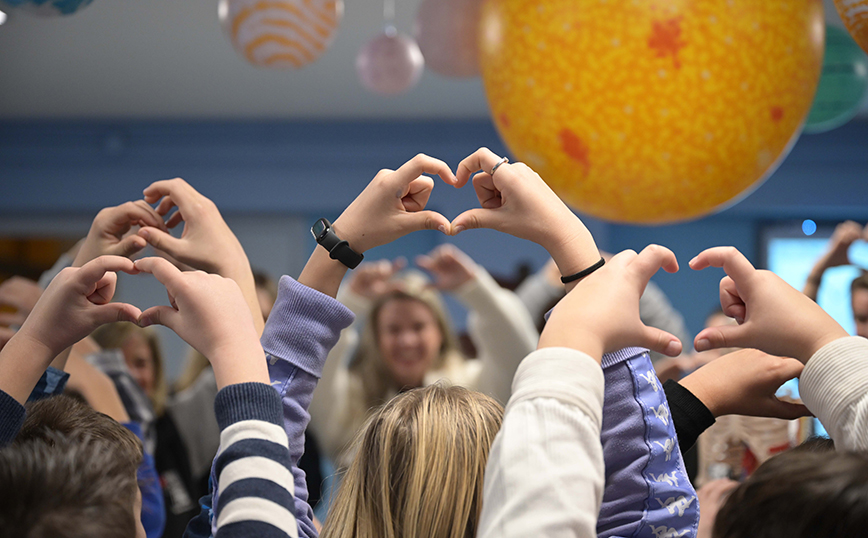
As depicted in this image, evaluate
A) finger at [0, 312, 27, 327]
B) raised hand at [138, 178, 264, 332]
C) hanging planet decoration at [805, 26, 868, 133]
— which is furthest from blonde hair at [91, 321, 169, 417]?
hanging planet decoration at [805, 26, 868, 133]

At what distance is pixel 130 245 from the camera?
0.73m

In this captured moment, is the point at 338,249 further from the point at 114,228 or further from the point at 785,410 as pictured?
the point at 785,410

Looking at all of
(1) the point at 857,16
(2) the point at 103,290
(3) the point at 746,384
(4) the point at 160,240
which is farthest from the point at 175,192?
(1) the point at 857,16

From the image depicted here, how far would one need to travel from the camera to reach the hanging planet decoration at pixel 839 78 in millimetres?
1493

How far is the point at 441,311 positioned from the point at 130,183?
10.3 ft

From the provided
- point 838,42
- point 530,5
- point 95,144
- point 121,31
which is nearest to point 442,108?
point 121,31

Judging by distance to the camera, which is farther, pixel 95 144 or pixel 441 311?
pixel 95 144

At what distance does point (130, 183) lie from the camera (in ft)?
14.3

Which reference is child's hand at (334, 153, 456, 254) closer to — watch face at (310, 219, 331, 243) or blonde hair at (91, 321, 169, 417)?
watch face at (310, 219, 331, 243)

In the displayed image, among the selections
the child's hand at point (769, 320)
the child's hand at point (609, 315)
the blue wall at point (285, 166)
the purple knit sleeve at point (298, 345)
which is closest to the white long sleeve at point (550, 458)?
the child's hand at point (609, 315)

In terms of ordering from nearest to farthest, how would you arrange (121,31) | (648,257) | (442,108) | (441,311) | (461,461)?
(648,257) < (461,461) < (441,311) < (121,31) < (442,108)

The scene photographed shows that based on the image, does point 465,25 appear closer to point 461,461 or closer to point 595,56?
point 595,56

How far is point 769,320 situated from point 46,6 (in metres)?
0.98

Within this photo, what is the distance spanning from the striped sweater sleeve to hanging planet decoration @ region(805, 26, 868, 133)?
146 cm
